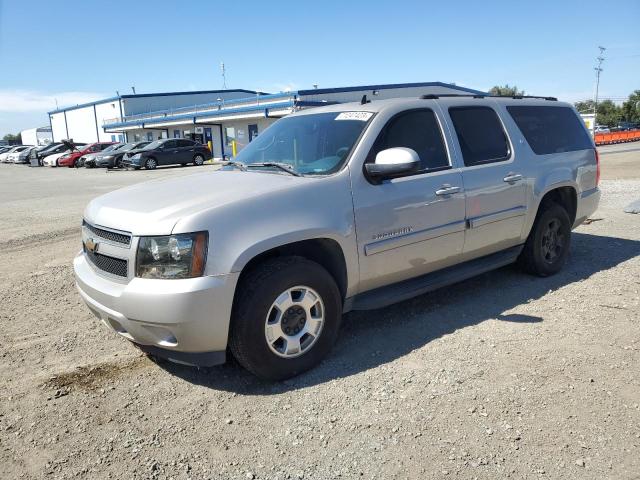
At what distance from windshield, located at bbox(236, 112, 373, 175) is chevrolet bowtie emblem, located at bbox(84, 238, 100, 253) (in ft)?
4.75

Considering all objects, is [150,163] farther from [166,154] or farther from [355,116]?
[355,116]

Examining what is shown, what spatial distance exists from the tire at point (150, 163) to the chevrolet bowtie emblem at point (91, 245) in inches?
962

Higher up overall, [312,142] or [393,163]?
[312,142]

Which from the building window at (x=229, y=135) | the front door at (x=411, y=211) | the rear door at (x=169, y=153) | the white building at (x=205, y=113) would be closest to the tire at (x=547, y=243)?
the front door at (x=411, y=211)

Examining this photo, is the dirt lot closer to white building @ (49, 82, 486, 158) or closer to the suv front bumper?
the suv front bumper

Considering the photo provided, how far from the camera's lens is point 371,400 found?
3.12m

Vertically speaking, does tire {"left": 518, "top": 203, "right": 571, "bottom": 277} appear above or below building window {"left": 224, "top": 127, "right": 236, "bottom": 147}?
below

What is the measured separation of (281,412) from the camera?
3.04 meters

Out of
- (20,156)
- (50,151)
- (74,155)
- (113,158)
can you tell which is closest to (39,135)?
(20,156)

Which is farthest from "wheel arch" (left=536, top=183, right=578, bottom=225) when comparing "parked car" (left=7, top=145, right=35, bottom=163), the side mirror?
"parked car" (left=7, top=145, right=35, bottom=163)

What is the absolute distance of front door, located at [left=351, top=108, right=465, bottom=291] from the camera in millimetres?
3648

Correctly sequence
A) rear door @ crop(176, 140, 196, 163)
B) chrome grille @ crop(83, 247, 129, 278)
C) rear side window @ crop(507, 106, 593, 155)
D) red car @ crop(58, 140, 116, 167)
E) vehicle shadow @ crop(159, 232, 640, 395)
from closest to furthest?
1. chrome grille @ crop(83, 247, 129, 278)
2. vehicle shadow @ crop(159, 232, 640, 395)
3. rear side window @ crop(507, 106, 593, 155)
4. rear door @ crop(176, 140, 196, 163)
5. red car @ crop(58, 140, 116, 167)

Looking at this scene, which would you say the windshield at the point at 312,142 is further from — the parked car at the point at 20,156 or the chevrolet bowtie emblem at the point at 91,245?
the parked car at the point at 20,156

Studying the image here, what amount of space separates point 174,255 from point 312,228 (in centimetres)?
91
